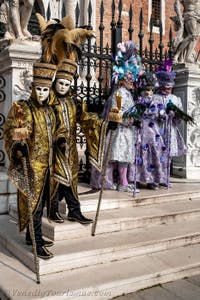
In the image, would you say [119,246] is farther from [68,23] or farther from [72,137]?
[68,23]

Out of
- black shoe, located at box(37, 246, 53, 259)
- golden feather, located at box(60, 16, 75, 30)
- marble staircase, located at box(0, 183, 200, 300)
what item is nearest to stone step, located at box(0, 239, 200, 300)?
marble staircase, located at box(0, 183, 200, 300)

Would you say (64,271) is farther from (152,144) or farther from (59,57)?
(152,144)

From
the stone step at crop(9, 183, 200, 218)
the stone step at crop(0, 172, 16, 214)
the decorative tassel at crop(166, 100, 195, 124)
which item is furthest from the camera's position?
the decorative tassel at crop(166, 100, 195, 124)

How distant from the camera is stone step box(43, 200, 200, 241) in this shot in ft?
13.8

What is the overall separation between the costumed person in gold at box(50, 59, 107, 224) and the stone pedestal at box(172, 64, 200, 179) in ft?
11.4

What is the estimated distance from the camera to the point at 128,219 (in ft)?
15.3

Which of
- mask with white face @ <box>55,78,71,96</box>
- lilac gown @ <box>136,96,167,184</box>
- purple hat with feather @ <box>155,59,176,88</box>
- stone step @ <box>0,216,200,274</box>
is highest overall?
purple hat with feather @ <box>155,59,176,88</box>

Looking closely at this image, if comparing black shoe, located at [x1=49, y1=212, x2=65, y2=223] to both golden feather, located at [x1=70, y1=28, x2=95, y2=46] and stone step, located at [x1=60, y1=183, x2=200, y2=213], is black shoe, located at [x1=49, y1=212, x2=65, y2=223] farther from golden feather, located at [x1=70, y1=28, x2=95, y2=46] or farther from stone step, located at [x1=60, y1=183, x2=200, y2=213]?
golden feather, located at [x1=70, y1=28, x2=95, y2=46]

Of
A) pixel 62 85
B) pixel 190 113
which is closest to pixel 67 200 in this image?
pixel 62 85

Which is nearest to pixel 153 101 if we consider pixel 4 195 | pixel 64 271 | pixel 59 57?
pixel 59 57

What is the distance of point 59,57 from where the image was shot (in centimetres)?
430

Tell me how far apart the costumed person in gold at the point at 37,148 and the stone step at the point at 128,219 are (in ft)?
1.00

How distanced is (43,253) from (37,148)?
3.33ft

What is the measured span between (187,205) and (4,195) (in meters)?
2.61
